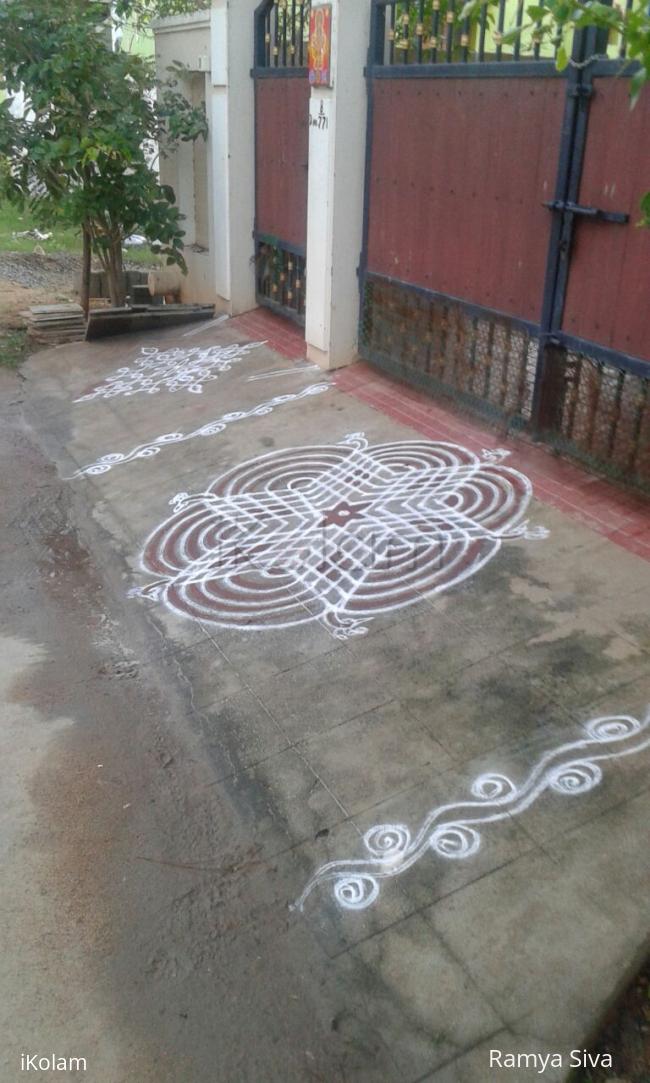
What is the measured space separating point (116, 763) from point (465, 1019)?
2.03m

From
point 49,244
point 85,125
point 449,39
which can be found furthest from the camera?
point 49,244

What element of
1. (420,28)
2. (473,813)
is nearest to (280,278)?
(420,28)

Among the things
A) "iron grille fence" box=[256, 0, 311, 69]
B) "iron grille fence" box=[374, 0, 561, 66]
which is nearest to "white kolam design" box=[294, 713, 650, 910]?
"iron grille fence" box=[374, 0, 561, 66]

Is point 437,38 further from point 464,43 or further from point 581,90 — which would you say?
point 581,90

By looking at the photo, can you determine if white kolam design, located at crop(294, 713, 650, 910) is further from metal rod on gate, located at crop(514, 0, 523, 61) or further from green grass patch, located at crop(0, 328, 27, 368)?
green grass patch, located at crop(0, 328, 27, 368)

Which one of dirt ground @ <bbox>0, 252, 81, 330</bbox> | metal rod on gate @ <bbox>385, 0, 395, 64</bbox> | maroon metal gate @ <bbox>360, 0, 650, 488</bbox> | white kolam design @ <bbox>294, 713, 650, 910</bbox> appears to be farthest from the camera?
dirt ground @ <bbox>0, 252, 81, 330</bbox>

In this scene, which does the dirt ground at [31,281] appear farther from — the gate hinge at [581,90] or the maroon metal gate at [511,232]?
the gate hinge at [581,90]

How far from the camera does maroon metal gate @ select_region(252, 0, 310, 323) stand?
9.38 metres

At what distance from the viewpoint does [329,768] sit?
158 inches

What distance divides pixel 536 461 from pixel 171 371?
4.73 metres

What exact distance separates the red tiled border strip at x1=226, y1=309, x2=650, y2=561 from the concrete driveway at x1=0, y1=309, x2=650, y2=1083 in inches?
1.6

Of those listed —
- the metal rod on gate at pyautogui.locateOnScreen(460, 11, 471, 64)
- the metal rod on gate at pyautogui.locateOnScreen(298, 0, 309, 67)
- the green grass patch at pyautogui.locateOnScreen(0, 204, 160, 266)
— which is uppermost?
the metal rod on gate at pyautogui.locateOnScreen(298, 0, 309, 67)

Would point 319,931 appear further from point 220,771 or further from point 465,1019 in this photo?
point 220,771

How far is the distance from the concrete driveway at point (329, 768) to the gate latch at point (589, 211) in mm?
1596
